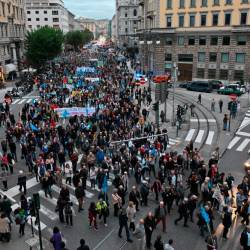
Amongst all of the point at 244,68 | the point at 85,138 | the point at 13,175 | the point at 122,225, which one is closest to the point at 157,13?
the point at 244,68

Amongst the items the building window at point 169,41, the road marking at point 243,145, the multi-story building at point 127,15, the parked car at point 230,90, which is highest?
the multi-story building at point 127,15

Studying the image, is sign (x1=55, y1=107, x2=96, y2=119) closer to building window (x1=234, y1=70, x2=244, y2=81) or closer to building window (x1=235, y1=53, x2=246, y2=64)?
building window (x1=234, y1=70, x2=244, y2=81)

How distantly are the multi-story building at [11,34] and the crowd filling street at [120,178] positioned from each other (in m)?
34.8

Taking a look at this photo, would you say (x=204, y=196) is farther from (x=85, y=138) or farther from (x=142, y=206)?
(x=85, y=138)

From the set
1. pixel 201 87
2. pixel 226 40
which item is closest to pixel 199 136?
pixel 201 87

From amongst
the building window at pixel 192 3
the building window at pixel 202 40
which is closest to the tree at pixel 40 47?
the building window at pixel 192 3

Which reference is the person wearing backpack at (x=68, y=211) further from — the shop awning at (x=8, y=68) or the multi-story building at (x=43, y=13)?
the multi-story building at (x=43, y=13)

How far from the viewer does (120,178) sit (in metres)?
16.8

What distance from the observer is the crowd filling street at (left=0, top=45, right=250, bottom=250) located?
45.0 ft

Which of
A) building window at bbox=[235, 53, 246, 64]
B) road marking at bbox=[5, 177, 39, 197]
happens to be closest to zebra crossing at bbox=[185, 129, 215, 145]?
road marking at bbox=[5, 177, 39, 197]

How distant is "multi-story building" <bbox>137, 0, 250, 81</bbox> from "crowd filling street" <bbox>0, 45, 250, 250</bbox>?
27.6 m

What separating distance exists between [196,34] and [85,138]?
39646 millimetres

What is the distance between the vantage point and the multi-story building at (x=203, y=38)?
52.1 metres

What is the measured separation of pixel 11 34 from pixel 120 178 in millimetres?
58996
